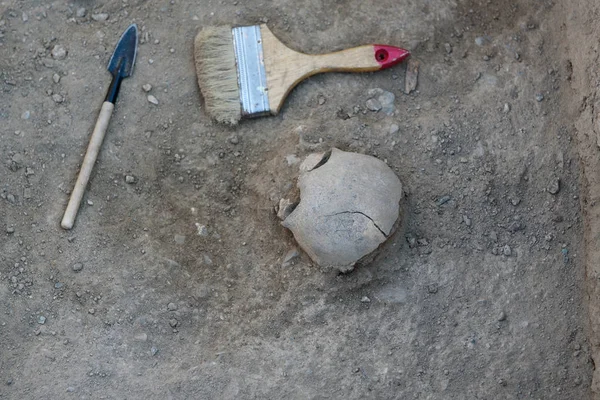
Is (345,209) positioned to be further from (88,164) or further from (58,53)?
(58,53)

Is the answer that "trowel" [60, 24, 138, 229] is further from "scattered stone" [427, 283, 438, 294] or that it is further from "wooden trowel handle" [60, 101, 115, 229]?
"scattered stone" [427, 283, 438, 294]

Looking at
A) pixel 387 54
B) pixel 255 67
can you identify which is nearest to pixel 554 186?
pixel 387 54

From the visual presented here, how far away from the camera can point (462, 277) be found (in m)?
2.86

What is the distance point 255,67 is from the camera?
9.93 ft

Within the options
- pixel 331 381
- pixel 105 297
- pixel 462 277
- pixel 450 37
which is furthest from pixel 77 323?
pixel 450 37

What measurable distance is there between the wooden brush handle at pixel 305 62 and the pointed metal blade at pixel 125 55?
59cm

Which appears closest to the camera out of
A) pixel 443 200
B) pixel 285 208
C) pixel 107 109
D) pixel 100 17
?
pixel 285 208

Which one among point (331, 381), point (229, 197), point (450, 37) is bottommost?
point (331, 381)

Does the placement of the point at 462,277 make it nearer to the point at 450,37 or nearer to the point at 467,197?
the point at 467,197

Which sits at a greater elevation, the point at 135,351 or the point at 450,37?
the point at 450,37

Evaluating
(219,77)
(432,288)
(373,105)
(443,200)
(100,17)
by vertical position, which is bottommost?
(432,288)

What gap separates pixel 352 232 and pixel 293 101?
2.54ft

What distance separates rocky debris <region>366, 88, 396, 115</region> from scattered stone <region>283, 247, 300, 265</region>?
72 cm

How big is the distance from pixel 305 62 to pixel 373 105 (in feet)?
1.16
